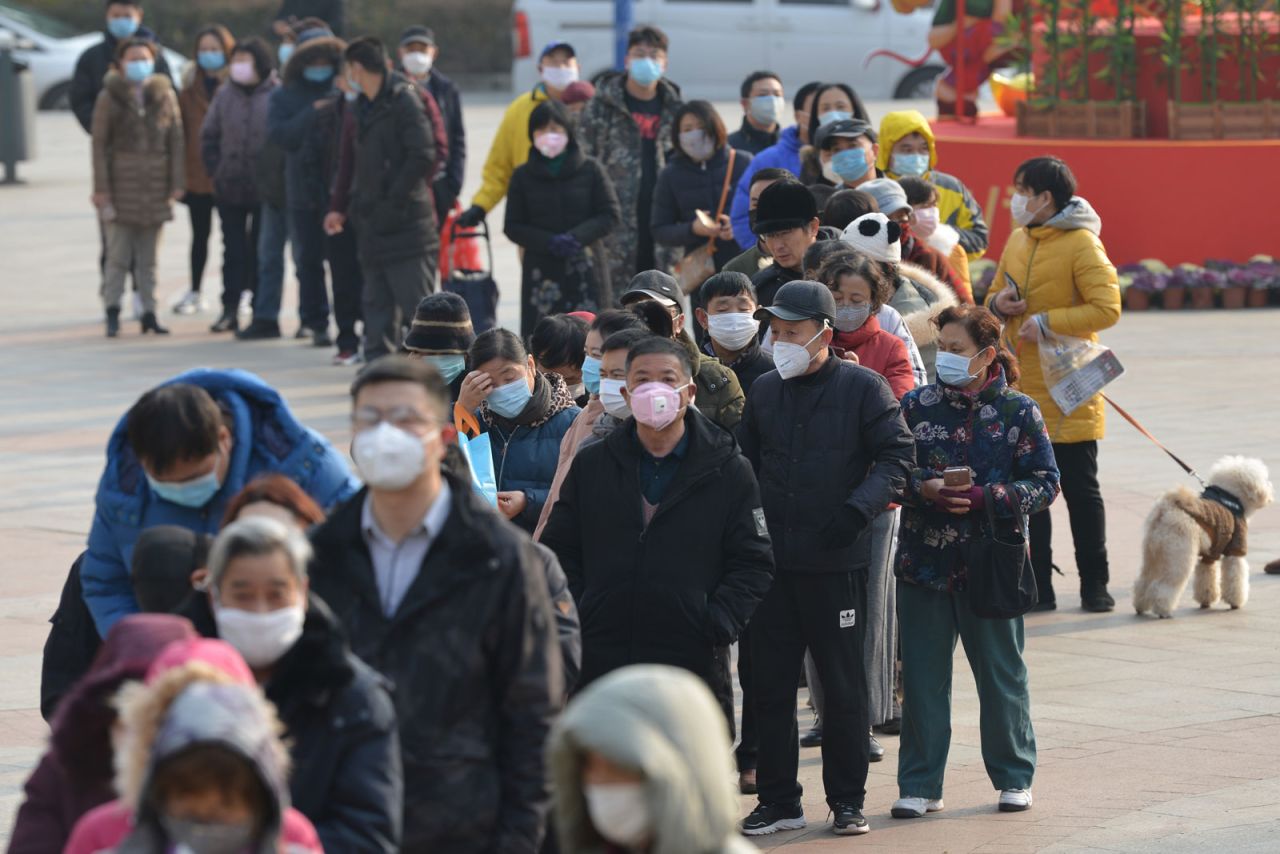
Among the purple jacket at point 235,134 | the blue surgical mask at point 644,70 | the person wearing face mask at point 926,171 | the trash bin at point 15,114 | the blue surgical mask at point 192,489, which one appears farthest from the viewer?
the trash bin at point 15,114

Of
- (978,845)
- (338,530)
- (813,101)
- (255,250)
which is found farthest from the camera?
(255,250)

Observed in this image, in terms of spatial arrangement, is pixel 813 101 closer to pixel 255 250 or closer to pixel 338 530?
pixel 255 250

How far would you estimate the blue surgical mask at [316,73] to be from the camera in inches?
597

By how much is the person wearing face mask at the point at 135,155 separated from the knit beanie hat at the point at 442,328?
8.90 meters

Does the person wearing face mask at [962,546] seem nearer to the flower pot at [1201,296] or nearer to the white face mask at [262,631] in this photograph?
the white face mask at [262,631]

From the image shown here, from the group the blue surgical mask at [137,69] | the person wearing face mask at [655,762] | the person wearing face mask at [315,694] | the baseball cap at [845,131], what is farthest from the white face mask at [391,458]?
the blue surgical mask at [137,69]

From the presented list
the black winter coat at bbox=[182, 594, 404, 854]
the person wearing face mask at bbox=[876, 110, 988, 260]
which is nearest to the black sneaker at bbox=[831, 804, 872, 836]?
the black winter coat at bbox=[182, 594, 404, 854]

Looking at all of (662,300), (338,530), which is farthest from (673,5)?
(338,530)

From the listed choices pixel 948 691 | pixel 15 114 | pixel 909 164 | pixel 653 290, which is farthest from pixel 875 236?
pixel 15 114

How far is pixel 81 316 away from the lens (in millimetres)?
17656

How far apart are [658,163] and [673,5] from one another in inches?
653

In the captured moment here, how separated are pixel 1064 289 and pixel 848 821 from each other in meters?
3.39

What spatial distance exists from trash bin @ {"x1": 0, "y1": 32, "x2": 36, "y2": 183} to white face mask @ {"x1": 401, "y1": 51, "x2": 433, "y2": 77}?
10.3 metres

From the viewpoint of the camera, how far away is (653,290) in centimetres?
788
